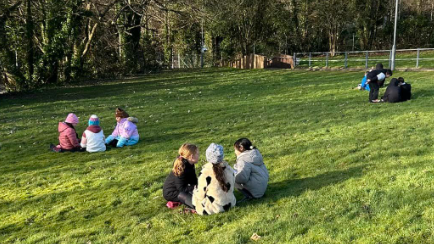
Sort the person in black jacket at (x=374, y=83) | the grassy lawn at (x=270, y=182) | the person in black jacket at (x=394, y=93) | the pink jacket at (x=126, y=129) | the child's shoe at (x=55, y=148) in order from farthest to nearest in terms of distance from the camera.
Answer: the person in black jacket at (x=374, y=83)
the person in black jacket at (x=394, y=93)
the pink jacket at (x=126, y=129)
the child's shoe at (x=55, y=148)
the grassy lawn at (x=270, y=182)

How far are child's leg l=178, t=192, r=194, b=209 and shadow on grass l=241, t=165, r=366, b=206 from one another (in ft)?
2.57

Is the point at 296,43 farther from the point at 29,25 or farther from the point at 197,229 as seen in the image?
the point at 197,229

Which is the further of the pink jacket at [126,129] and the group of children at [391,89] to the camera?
the group of children at [391,89]

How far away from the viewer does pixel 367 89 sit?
16.9 metres

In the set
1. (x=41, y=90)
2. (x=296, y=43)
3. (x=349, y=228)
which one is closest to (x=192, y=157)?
(x=349, y=228)

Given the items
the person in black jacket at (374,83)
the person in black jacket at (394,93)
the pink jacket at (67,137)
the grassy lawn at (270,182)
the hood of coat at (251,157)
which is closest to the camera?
the grassy lawn at (270,182)

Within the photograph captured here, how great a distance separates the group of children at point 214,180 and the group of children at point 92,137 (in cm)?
433

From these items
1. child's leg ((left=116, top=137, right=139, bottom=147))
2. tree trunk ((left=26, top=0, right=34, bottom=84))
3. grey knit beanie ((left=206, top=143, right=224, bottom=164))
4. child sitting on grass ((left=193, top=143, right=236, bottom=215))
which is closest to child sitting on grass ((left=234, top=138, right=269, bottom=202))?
child sitting on grass ((left=193, top=143, right=236, bottom=215))

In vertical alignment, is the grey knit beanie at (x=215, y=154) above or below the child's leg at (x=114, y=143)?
above

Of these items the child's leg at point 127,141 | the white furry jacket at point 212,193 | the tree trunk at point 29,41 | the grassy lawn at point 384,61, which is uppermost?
the tree trunk at point 29,41

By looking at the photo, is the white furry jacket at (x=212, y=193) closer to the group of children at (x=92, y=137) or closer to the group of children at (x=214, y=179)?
the group of children at (x=214, y=179)

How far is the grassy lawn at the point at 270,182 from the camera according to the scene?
4.84 meters

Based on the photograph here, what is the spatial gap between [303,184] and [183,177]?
6.52 feet

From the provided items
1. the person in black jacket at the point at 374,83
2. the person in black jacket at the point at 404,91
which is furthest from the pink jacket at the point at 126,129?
the person in black jacket at the point at 404,91
